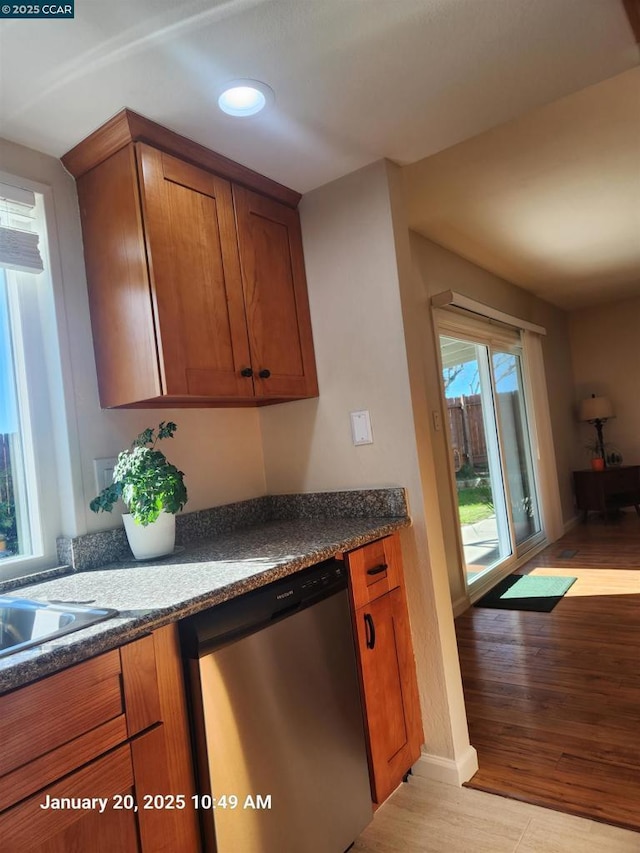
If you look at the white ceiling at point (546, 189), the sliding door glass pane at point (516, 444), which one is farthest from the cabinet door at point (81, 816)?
the sliding door glass pane at point (516, 444)

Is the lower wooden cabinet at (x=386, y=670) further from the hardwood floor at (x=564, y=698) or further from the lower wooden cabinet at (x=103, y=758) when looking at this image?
the lower wooden cabinet at (x=103, y=758)

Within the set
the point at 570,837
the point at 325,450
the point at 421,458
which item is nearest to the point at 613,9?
the point at 421,458

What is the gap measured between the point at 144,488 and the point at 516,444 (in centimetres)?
404

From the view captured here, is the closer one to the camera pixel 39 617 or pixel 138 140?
pixel 39 617

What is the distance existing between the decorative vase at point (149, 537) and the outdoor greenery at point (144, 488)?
2 centimetres

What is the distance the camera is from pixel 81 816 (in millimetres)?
966

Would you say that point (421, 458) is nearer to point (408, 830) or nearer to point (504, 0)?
point (408, 830)

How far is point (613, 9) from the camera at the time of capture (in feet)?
4.44

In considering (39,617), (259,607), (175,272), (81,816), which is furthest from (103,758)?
(175,272)

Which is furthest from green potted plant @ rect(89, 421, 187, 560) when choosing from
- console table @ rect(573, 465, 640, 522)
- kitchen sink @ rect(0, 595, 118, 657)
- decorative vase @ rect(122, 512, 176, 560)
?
console table @ rect(573, 465, 640, 522)

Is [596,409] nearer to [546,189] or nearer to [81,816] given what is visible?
[546,189]

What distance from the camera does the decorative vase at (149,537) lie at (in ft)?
5.36

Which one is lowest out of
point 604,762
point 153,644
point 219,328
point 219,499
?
point 604,762

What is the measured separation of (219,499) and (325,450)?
0.45m
